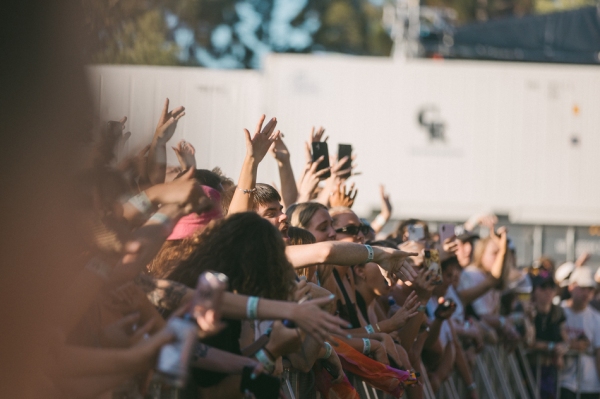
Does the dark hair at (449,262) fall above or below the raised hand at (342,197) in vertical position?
below

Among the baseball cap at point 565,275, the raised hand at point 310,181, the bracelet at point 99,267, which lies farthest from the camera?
the baseball cap at point 565,275

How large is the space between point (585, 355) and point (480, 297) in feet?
6.59

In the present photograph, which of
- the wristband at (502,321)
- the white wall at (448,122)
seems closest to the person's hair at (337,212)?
the wristband at (502,321)

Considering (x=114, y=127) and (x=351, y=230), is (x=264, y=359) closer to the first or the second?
(x=114, y=127)

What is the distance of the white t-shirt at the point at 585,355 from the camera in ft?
34.9

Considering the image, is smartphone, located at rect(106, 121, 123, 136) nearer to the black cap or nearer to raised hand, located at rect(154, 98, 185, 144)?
raised hand, located at rect(154, 98, 185, 144)

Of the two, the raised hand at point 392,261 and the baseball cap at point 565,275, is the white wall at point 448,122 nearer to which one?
the baseball cap at point 565,275

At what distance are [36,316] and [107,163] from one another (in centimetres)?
54

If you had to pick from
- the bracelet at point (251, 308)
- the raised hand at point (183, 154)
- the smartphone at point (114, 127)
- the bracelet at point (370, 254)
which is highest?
the smartphone at point (114, 127)

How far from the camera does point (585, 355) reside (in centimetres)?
1084

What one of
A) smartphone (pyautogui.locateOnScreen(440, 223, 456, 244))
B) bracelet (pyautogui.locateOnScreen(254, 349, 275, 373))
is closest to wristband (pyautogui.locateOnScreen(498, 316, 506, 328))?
smartphone (pyautogui.locateOnScreen(440, 223, 456, 244))

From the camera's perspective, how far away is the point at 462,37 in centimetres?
1955

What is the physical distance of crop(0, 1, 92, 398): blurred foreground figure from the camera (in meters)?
2.12

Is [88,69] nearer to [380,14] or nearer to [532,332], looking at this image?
[532,332]
